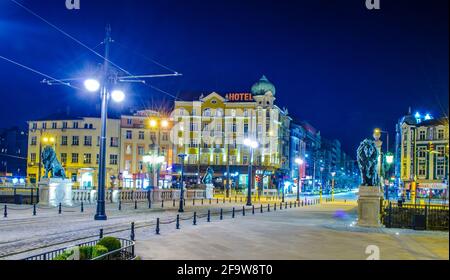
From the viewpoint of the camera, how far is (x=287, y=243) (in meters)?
18.5

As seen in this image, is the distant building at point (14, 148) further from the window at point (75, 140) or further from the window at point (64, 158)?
the window at point (75, 140)

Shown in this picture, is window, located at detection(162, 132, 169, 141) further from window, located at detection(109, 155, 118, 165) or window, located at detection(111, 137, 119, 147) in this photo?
window, located at detection(109, 155, 118, 165)

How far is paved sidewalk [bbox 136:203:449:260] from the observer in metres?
15.3

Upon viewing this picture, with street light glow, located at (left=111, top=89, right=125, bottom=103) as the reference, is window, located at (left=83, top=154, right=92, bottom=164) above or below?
below

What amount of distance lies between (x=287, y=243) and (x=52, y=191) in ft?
80.2

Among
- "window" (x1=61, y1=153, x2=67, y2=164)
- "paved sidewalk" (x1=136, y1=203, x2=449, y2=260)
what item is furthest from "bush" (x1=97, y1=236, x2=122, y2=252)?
"window" (x1=61, y1=153, x2=67, y2=164)

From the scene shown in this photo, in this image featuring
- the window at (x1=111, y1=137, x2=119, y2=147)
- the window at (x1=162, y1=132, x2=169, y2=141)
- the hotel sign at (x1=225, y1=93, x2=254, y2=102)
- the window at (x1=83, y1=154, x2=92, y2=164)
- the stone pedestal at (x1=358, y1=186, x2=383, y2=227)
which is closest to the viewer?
the stone pedestal at (x1=358, y1=186, x2=383, y2=227)

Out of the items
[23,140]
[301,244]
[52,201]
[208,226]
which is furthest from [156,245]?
[23,140]

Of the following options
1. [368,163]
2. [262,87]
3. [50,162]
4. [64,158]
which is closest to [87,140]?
[64,158]

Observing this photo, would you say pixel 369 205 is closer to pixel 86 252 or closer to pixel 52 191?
pixel 86 252

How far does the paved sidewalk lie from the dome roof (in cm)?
7741

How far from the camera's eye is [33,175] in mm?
96562

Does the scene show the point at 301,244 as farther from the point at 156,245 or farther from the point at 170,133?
the point at 170,133

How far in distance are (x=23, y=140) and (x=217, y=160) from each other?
152 feet
